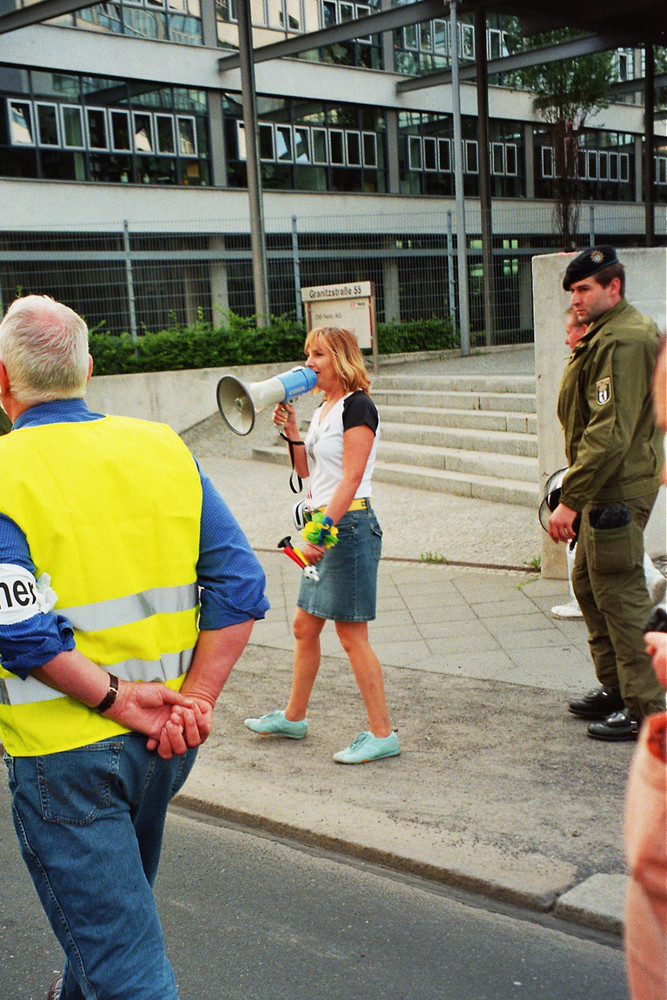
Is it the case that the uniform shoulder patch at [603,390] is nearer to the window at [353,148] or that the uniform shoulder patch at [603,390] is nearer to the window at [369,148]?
the window at [353,148]

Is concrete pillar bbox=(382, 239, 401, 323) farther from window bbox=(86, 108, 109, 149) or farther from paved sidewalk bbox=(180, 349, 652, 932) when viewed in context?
paved sidewalk bbox=(180, 349, 652, 932)

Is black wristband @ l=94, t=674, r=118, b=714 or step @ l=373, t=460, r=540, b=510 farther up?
black wristband @ l=94, t=674, r=118, b=714

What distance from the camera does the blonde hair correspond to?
14.8 feet

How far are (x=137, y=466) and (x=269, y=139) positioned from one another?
1100 inches

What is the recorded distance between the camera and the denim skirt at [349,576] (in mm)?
4512

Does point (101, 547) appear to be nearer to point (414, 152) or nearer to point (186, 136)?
point (186, 136)

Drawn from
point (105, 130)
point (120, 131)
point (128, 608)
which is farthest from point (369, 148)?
point (128, 608)

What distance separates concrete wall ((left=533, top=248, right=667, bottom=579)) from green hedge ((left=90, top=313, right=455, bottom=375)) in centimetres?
902

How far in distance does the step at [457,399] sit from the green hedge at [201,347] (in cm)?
211

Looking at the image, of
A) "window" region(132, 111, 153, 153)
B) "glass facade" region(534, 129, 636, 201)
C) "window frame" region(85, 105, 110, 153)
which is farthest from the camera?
"glass facade" region(534, 129, 636, 201)

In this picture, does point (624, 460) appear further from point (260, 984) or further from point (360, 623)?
point (260, 984)

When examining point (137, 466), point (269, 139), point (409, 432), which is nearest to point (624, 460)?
point (137, 466)

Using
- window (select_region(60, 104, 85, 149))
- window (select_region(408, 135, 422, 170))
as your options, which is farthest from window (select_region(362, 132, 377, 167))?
window (select_region(60, 104, 85, 149))

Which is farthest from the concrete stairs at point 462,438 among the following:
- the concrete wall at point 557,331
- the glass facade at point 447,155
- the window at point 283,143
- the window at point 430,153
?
the window at point 430,153
